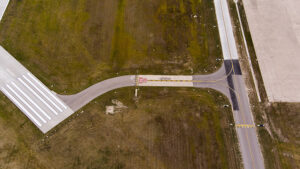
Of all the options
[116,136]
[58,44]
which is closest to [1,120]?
[58,44]

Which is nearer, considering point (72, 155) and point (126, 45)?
point (72, 155)

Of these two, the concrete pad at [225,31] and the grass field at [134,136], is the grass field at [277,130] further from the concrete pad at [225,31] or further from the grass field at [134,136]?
the grass field at [134,136]

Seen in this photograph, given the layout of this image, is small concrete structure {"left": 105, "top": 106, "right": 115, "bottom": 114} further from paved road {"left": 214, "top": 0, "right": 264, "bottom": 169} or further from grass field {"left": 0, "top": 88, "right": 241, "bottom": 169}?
paved road {"left": 214, "top": 0, "right": 264, "bottom": 169}

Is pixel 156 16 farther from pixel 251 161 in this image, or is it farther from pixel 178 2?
pixel 251 161

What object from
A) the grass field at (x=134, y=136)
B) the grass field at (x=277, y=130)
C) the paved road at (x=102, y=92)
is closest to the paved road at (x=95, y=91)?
the paved road at (x=102, y=92)

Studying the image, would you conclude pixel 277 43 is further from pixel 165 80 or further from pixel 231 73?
pixel 165 80

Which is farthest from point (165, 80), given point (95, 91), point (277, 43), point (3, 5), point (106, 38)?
point (3, 5)
